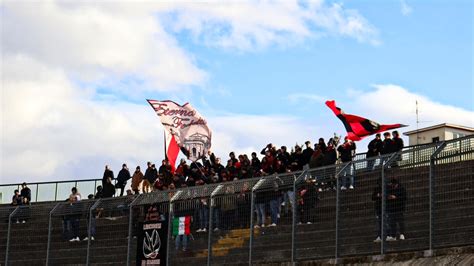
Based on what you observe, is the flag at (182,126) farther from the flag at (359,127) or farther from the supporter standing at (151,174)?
the flag at (359,127)

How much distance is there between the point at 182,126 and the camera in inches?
1596

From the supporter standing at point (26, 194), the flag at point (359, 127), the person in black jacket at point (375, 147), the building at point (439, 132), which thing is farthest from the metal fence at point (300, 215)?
the building at point (439, 132)

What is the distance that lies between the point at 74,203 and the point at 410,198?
11.6m

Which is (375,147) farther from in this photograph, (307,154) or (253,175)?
(253,175)

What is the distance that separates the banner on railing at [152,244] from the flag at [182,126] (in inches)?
386

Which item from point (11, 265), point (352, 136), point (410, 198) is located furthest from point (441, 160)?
point (11, 265)

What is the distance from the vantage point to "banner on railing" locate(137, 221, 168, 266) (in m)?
29.9

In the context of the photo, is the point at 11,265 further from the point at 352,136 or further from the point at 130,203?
the point at 352,136

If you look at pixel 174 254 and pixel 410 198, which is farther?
pixel 174 254

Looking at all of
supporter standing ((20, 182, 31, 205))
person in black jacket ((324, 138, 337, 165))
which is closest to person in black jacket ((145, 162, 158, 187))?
supporter standing ((20, 182, 31, 205))

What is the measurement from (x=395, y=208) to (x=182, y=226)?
6.64m

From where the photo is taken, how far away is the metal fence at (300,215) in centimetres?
2436

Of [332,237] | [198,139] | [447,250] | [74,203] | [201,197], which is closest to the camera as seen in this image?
[447,250]

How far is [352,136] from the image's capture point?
33.8 meters
